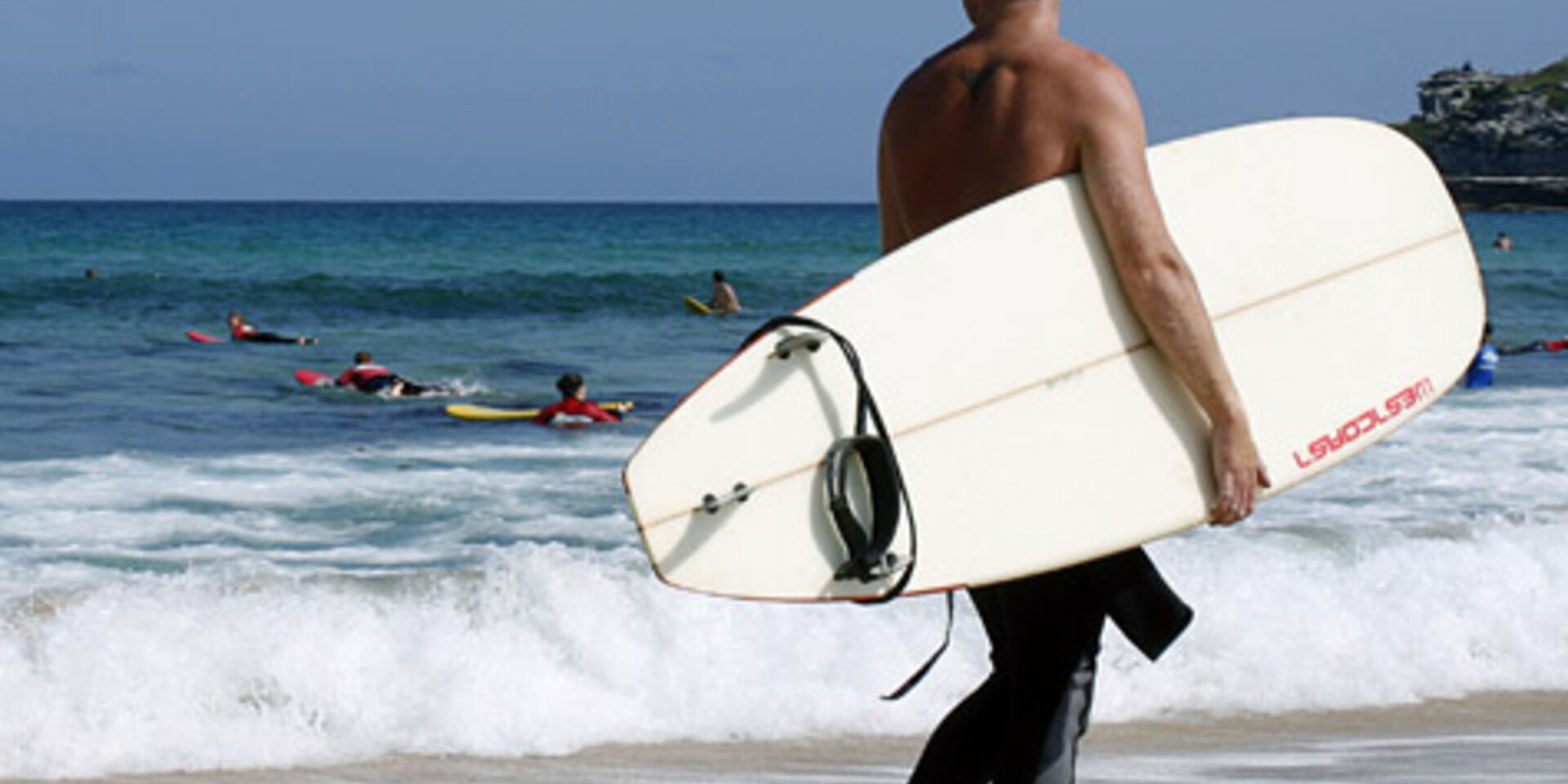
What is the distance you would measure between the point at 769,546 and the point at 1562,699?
13.2 ft

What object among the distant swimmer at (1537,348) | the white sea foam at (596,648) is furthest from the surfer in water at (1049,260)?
the distant swimmer at (1537,348)

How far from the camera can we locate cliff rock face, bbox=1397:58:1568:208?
95.6 meters

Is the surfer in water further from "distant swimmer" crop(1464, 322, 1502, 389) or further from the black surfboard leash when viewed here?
"distant swimmer" crop(1464, 322, 1502, 389)

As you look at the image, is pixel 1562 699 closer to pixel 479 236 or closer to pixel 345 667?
pixel 345 667

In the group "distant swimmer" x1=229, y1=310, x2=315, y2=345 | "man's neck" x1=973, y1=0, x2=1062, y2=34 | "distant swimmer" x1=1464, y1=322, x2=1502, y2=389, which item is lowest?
"distant swimmer" x1=229, y1=310, x2=315, y2=345

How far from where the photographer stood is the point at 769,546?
264cm

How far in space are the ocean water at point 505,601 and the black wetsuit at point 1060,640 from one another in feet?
Answer: 9.11

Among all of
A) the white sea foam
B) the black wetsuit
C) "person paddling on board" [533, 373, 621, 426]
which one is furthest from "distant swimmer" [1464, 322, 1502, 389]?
the black wetsuit

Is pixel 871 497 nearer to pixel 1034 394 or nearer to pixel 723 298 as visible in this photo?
pixel 1034 394

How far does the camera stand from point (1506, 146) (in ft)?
322

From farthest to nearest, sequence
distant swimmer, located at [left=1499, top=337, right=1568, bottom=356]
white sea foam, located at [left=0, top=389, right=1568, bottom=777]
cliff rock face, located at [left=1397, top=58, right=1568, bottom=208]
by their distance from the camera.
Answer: cliff rock face, located at [left=1397, top=58, right=1568, bottom=208]
distant swimmer, located at [left=1499, top=337, right=1568, bottom=356]
white sea foam, located at [left=0, top=389, right=1568, bottom=777]

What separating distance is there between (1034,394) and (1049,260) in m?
0.18

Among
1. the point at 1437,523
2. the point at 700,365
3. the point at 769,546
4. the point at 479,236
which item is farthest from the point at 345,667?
the point at 479,236

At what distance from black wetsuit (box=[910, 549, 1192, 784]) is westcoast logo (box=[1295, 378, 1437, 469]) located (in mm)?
276
